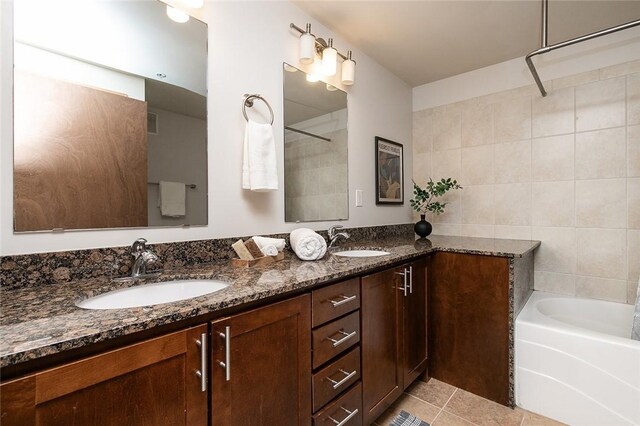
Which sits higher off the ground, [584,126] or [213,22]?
[213,22]

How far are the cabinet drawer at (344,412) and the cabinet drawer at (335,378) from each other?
3 centimetres

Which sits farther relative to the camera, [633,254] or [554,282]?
[554,282]

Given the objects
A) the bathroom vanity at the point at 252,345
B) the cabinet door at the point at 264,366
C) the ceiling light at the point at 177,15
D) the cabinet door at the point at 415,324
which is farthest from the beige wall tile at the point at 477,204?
the ceiling light at the point at 177,15

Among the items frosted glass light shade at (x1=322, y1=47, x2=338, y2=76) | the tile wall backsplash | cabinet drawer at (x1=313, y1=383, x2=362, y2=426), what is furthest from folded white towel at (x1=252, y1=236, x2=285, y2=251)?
the tile wall backsplash

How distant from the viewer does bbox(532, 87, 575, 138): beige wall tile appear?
2092 mm

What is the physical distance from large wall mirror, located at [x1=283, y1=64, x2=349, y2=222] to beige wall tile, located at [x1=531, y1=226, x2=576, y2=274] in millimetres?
1473

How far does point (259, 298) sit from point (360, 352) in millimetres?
654

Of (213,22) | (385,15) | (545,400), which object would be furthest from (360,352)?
A: (385,15)

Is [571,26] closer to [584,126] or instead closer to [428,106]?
[584,126]

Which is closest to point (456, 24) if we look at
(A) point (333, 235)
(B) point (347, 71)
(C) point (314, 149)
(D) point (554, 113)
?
(B) point (347, 71)

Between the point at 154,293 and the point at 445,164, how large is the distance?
2443mm

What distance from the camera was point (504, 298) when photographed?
1636 millimetres

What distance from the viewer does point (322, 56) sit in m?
1.85

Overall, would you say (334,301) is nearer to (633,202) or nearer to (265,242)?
(265,242)
